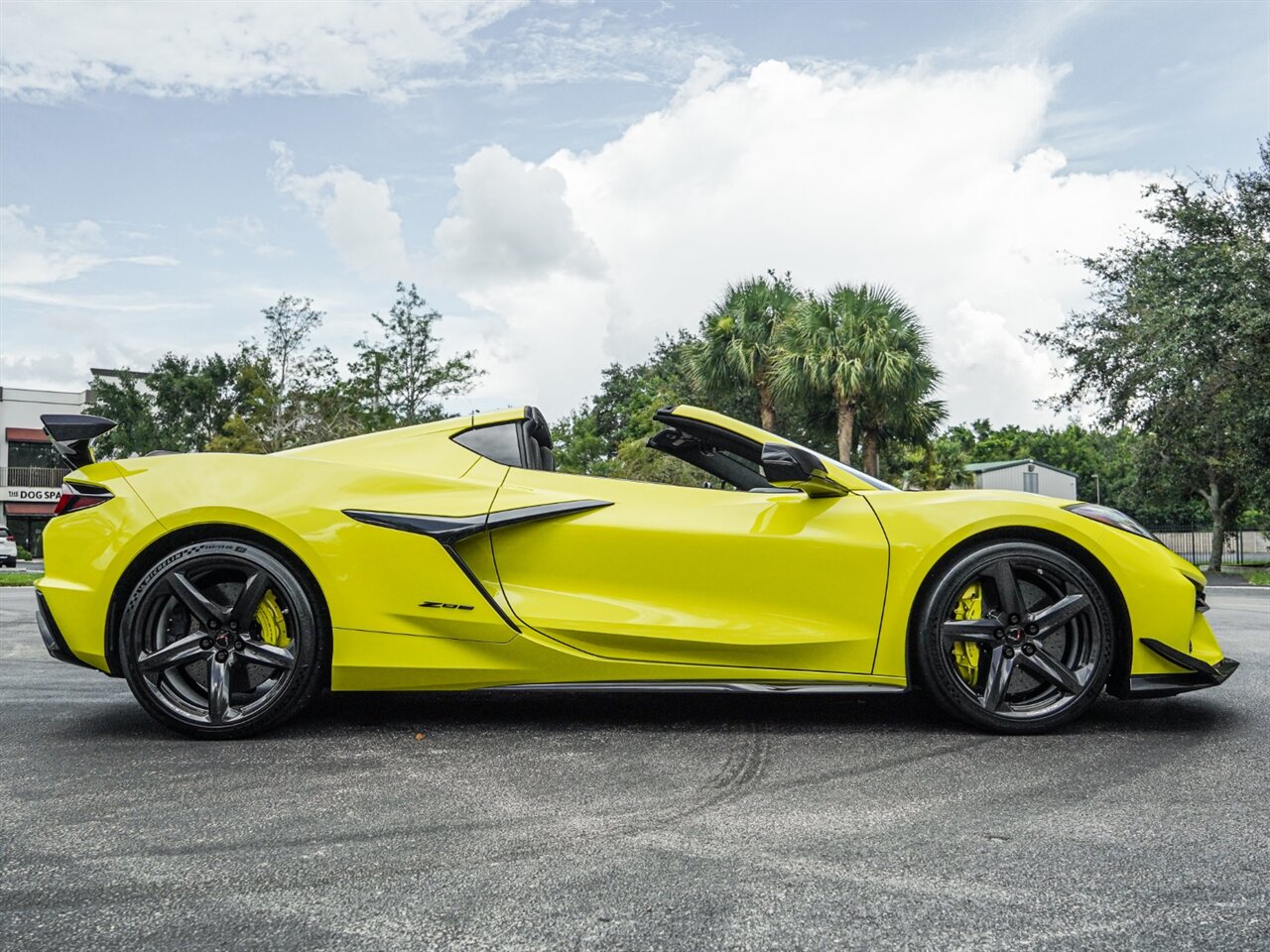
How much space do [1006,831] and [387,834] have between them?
1556mm

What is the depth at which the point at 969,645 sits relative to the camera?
12.2ft

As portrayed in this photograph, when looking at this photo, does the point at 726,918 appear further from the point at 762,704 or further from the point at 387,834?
the point at 762,704

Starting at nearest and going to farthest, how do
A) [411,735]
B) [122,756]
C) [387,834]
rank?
[387,834]
[122,756]
[411,735]

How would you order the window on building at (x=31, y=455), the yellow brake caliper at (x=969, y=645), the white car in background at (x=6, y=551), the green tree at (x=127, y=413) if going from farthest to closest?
1. the window on building at (x=31, y=455)
2. the green tree at (x=127, y=413)
3. the white car in background at (x=6, y=551)
4. the yellow brake caliper at (x=969, y=645)

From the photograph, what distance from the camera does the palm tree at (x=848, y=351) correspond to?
23.9m

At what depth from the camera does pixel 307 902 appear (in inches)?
82.5

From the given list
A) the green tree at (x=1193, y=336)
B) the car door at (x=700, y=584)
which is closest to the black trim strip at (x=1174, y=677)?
the car door at (x=700, y=584)

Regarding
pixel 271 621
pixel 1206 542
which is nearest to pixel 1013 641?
pixel 271 621

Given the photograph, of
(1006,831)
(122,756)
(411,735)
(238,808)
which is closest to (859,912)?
(1006,831)

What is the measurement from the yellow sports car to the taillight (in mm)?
14

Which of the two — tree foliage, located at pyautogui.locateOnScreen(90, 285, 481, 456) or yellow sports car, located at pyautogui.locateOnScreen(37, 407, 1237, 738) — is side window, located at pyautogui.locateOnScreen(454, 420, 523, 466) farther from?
tree foliage, located at pyautogui.locateOnScreen(90, 285, 481, 456)

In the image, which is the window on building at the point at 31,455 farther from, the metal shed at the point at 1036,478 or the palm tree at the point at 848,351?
the metal shed at the point at 1036,478

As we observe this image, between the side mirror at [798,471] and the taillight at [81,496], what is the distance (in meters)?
2.46

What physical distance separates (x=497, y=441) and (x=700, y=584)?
0.98 meters
